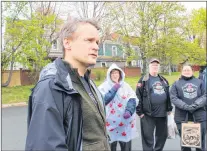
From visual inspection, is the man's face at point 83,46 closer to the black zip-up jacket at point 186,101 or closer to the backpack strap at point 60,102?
the backpack strap at point 60,102

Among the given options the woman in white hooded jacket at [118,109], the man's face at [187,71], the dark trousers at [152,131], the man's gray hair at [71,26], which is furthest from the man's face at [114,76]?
the man's gray hair at [71,26]

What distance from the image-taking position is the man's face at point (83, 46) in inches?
68.2

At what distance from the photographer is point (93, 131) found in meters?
1.68

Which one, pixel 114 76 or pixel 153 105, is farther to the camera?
pixel 153 105

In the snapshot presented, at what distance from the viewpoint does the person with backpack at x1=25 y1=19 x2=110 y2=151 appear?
4.70 feet

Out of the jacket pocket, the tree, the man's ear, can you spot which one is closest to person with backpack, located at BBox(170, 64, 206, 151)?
the jacket pocket

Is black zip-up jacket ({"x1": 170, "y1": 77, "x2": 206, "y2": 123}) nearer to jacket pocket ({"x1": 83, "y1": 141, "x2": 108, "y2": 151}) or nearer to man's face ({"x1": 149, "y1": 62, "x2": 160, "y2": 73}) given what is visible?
man's face ({"x1": 149, "y1": 62, "x2": 160, "y2": 73})

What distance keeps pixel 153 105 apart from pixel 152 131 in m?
0.48

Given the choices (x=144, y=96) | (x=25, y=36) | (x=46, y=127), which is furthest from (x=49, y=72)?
(x=25, y=36)

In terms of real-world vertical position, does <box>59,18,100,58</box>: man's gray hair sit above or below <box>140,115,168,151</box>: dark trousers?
above

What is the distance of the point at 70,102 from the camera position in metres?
1.52

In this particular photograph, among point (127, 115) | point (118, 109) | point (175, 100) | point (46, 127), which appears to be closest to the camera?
point (46, 127)

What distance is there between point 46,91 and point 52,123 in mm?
167

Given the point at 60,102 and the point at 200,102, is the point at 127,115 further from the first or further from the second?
the point at 60,102
